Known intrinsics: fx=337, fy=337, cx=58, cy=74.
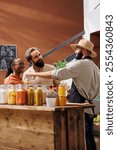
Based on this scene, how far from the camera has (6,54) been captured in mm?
8195

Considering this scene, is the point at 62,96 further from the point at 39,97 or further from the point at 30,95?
the point at 30,95

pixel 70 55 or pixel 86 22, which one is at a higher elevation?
pixel 86 22

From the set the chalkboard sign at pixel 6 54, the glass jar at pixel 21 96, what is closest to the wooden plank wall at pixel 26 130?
the glass jar at pixel 21 96

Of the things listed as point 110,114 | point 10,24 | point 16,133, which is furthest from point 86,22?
point 110,114

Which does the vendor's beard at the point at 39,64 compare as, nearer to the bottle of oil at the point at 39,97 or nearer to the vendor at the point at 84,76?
the vendor at the point at 84,76

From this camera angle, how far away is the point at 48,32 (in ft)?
29.0

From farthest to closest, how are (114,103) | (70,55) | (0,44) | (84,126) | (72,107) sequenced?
1. (70,55)
2. (0,44)
3. (84,126)
4. (72,107)
5. (114,103)

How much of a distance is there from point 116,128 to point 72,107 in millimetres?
1471

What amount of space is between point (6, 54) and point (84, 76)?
531 cm

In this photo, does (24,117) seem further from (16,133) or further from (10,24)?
(10,24)

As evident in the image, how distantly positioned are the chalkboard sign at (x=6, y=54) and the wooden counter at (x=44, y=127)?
15.9 ft

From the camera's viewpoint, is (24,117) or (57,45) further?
(57,45)

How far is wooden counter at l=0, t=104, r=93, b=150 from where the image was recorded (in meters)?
2.79

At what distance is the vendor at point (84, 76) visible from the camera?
304 cm
